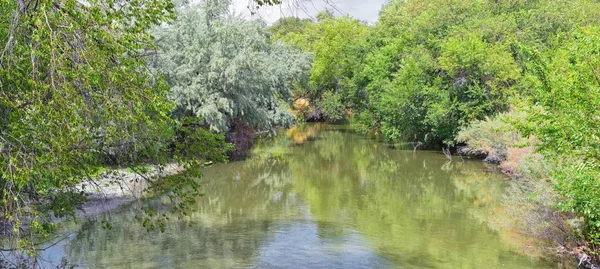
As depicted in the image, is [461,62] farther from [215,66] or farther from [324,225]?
[324,225]

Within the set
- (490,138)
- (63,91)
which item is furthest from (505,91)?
(63,91)

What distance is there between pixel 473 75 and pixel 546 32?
567 cm

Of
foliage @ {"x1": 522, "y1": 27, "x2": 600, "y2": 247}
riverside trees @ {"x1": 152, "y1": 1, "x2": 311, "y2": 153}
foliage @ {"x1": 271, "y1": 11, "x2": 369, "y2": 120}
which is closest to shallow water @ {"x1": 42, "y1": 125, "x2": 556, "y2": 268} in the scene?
riverside trees @ {"x1": 152, "y1": 1, "x2": 311, "y2": 153}

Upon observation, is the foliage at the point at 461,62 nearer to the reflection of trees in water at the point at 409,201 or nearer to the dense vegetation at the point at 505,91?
the dense vegetation at the point at 505,91

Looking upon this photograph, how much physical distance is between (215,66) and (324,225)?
38.5ft

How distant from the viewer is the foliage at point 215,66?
25266mm

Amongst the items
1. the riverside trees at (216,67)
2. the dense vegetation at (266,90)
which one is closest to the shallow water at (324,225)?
the dense vegetation at (266,90)

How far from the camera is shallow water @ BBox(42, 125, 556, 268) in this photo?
517 inches

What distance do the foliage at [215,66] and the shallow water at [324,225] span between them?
304 cm

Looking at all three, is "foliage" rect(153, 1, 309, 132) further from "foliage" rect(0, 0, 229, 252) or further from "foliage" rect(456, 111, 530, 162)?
"foliage" rect(0, 0, 229, 252)

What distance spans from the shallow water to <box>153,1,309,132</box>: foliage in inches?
120

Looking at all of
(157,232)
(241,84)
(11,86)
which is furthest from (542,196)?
(241,84)

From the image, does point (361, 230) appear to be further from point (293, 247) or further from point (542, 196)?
point (542, 196)

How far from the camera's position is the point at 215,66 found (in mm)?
25328
